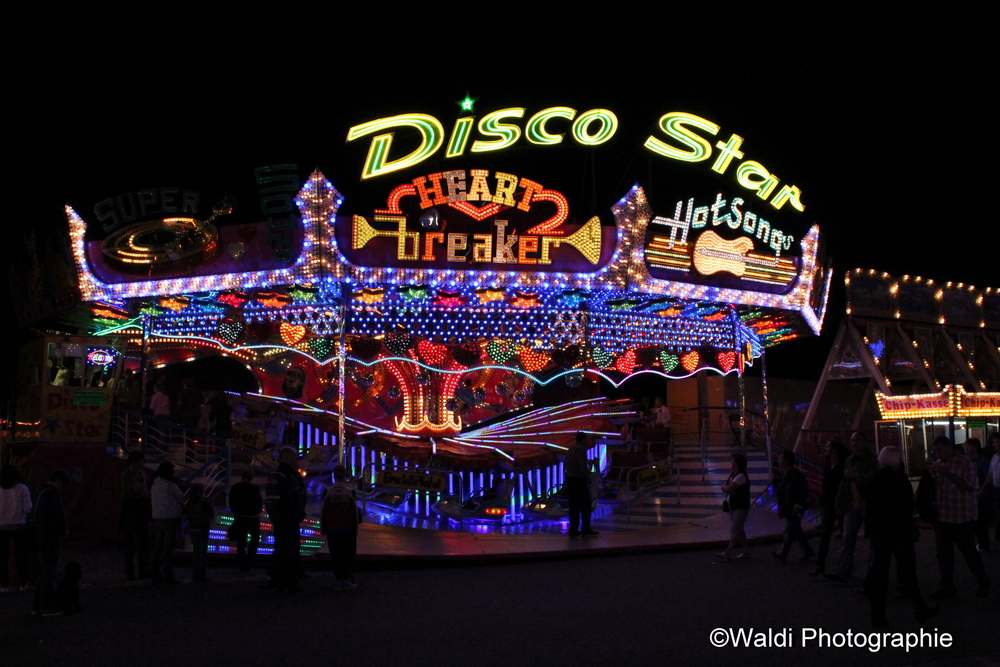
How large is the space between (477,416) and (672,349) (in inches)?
197

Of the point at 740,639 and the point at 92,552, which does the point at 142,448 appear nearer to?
the point at 92,552

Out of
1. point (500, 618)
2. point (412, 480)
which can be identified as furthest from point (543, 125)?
point (500, 618)

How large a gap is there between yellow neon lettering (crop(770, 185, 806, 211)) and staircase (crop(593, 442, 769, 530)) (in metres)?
5.45

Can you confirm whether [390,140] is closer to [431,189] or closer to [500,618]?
[431,189]

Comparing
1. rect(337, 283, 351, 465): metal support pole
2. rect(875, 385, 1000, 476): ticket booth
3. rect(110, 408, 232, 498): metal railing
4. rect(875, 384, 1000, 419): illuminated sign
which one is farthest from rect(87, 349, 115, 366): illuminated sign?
rect(875, 384, 1000, 419): illuminated sign

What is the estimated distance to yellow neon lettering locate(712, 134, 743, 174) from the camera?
59.9 ft

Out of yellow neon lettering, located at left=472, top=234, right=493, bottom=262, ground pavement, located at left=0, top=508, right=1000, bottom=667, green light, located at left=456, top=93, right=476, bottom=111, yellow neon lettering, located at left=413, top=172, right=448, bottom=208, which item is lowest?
ground pavement, located at left=0, top=508, right=1000, bottom=667

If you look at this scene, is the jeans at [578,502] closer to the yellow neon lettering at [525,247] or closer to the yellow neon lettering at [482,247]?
the yellow neon lettering at [525,247]

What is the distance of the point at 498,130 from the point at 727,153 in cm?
479

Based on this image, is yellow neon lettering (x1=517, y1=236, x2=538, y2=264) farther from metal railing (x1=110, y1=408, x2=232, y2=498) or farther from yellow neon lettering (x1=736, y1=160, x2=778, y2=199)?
metal railing (x1=110, y1=408, x2=232, y2=498)

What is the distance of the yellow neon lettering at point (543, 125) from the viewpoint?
16.8 meters

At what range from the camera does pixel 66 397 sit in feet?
52.7

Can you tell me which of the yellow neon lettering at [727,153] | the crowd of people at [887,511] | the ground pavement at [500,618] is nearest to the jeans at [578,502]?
the ground pavement at [500,618]

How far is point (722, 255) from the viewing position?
17.6 metres
